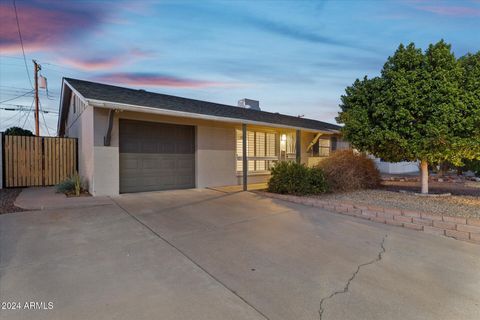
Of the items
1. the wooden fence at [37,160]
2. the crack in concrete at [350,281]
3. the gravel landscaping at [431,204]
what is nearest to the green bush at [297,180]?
the gravel landscaping at [431,204]

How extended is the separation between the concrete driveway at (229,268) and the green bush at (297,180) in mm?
2514

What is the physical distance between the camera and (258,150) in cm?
1222

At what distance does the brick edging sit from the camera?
4.49m

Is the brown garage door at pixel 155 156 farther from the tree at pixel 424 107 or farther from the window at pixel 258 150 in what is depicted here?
the tree at pixel 424 107

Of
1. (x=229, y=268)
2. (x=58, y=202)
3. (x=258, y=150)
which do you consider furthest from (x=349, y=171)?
(x=58, y=202)

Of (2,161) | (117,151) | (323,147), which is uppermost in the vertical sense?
(323,147)

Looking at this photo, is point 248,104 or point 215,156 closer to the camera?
point 215,156

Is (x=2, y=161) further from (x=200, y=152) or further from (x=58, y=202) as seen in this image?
(x=200, y=152)

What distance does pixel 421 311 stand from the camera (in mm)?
2348

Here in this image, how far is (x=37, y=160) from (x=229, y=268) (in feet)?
34.4

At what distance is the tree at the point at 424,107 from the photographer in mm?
6559

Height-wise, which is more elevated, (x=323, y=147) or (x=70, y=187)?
(x=323, y=147)

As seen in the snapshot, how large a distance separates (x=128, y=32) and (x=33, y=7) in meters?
2.64

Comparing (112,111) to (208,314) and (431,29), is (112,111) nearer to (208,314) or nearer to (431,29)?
(208,314)
